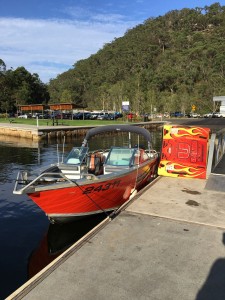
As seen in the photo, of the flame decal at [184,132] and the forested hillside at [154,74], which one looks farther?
the forested hillside at [154,74]

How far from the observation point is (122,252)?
655cm

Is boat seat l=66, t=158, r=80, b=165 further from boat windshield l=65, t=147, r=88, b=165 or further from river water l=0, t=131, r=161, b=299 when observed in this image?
river water l=0, t=131, r=161, b=299

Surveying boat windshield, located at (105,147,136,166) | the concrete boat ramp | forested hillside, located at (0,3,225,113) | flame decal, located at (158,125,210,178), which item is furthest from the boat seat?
forested hillside, located at (0,3,225,113)

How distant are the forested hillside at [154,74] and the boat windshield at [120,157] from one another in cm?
7186

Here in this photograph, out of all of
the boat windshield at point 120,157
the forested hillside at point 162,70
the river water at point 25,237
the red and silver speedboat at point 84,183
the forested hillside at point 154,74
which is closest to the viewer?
the river water at point 25,237

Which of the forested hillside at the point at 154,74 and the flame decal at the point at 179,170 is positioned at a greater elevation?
the forested hillside at the point at 154,74

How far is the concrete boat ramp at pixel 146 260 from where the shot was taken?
5207mm

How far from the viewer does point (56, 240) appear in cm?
1023

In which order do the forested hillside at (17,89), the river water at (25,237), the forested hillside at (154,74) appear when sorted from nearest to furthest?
the river water at (25,237) → the forested hillside at (17,89) → the forested hillside at (154,74)

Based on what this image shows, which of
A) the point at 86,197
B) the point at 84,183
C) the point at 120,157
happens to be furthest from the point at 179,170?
the point at 84,183

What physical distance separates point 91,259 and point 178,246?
1928mm

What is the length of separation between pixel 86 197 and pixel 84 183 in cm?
58

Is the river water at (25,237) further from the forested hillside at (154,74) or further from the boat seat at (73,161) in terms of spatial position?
the forested hillside at (154,74)

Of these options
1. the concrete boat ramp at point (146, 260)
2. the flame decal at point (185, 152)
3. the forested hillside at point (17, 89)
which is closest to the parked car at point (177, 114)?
the forested hillside at point (17, 89)
